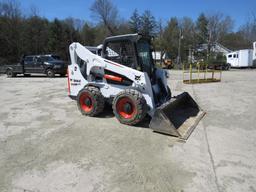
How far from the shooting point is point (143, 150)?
340 centimetres

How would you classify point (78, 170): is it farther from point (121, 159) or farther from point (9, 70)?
point (9, 70)

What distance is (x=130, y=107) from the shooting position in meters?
4.48

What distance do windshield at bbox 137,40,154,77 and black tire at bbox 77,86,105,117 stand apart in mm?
1375

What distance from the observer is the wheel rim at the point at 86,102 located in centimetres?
520

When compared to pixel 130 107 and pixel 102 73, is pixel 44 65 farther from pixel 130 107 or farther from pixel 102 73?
pixel 130 107

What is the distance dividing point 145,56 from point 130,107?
1.56 m

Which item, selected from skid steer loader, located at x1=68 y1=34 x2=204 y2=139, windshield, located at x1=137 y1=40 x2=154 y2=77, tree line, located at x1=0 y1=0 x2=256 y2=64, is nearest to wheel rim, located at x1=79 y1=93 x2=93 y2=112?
skid steer loader, located at x1=68 y1=34 x2=204 y2=139

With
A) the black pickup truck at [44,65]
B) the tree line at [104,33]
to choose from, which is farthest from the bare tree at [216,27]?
the black pickup truck at [44,65]

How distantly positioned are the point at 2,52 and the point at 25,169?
31.8 metres

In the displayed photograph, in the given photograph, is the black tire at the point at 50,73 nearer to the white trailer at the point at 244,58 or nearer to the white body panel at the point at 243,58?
the white trailer at the point at 244,58

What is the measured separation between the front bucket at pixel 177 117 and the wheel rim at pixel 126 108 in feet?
2.02

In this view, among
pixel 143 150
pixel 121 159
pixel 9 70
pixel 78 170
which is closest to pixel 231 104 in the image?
pixel 143 150

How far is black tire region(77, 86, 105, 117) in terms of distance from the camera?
503 cm

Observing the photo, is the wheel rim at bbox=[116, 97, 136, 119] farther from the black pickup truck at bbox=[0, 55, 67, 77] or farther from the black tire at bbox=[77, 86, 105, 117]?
the black pickup truck at bbox=[0, 55, 67, 77]
